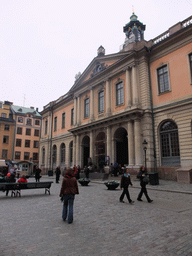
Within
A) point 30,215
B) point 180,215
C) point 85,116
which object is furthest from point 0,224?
point 85,116

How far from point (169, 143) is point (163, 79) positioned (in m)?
6.23

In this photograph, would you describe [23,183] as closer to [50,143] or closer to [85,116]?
[85,116]

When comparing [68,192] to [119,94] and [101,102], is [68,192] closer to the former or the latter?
[119,94]

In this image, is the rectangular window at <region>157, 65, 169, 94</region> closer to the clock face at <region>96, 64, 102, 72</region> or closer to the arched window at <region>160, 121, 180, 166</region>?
the arched window at <region>160, 121, 180, 166</region>

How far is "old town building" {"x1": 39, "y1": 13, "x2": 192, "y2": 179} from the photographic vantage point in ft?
57.9

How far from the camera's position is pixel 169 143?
60.0 ft

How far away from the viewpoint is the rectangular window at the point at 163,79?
63.6 feet

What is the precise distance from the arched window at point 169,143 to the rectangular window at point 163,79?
130 inches

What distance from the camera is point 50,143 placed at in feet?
125

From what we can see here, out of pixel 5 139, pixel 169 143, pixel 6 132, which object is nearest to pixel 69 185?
pixel 169 143

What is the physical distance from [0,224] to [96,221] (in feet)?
8.45

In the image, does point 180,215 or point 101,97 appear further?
point 101,97

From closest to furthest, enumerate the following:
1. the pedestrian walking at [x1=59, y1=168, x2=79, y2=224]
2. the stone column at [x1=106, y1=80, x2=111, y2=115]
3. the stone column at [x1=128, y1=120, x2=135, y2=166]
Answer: the pedestrian walking at [x1=59, y1=168, x2=79, y2=224]
the stone column at [x1=128, y1=120, x2=135, y2=166]
the stone column at [x1=106, y1=80, x2=111, y2=115]

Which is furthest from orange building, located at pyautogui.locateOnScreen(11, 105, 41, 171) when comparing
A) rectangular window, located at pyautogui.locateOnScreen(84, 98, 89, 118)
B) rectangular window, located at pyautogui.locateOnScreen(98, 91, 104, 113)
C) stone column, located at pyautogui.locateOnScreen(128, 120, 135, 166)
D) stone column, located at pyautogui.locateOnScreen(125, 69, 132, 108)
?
stone column, located at pyautogui.locateOnScreen(125, 69, 132, 108)
